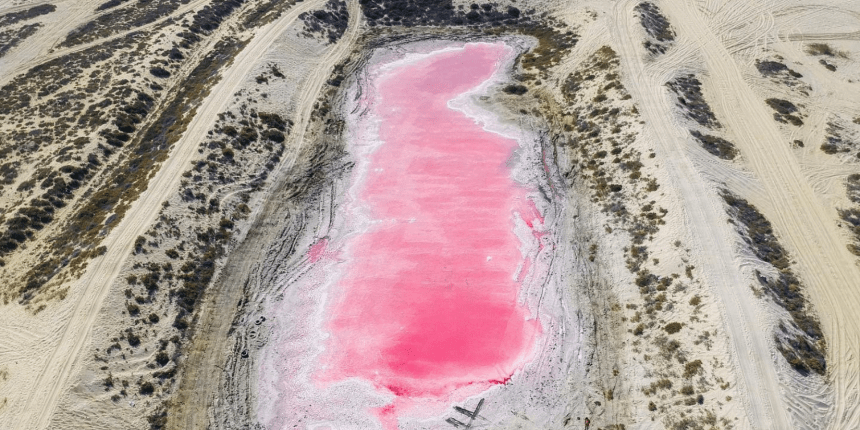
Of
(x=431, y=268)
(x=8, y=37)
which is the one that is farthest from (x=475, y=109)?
(x=8, y=37)

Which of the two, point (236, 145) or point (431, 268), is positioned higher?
point (236, 145)

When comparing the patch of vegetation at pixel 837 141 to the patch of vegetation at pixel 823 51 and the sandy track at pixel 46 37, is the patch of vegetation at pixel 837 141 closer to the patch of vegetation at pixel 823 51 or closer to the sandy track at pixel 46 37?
the patch of vegetation at pixel 823 51

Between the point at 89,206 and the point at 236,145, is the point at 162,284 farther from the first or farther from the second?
the point at 236,145

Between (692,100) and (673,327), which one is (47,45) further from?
(673,327)

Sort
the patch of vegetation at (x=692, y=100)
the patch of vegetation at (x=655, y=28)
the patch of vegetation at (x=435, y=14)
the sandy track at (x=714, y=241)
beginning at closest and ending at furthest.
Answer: the sandy track at (x=714, y=241) → the patch of vegetation at (x=692, y=100) → the patch of vegetation at (x=655, y=28) → the patch of vegetation at (x=435, y=14)

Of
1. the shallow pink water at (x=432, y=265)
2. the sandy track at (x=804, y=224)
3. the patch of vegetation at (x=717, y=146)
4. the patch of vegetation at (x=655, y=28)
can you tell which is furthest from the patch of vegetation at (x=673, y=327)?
the patch of vegetation at (x=655, y=28)

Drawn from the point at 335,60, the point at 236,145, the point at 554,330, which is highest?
the point at 335,60

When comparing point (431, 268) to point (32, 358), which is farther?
point (431, 268)
